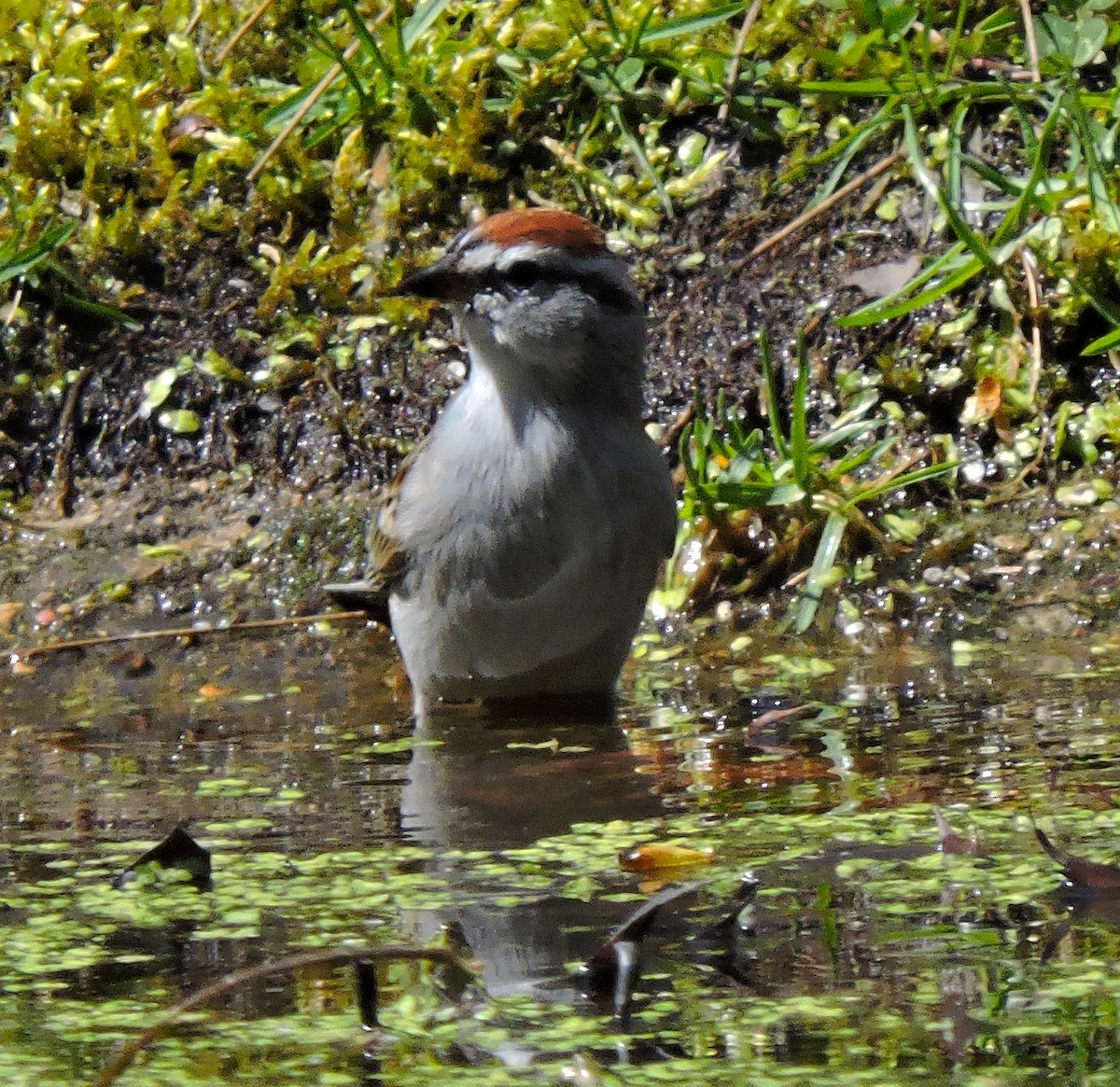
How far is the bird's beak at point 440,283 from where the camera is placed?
4.84 metres

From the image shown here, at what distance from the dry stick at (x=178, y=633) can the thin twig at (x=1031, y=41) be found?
2964 mm

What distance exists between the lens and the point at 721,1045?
8.00ft

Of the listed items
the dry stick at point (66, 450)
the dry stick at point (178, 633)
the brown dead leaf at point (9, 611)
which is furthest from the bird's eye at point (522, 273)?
the dry stick at point (66, 450)

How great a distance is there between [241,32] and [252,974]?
569 cm

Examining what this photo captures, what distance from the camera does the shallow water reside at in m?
2.49

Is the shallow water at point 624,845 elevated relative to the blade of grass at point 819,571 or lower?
lower

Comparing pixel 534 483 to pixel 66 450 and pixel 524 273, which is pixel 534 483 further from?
pixel 66 450

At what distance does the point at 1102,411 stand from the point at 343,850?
3.26 meters

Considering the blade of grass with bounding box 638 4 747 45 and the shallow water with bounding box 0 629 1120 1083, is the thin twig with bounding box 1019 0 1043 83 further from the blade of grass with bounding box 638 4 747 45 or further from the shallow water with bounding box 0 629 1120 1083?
the shallow water with bounding box 0 629 1120 1083

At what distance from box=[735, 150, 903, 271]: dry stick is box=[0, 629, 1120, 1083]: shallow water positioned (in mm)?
1694

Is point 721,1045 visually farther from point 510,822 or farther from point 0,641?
point 0,641

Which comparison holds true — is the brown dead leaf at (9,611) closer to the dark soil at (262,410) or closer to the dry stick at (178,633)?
the dark soil at (262,410)

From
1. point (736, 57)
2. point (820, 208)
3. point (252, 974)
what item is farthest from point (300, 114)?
point (252, 974)

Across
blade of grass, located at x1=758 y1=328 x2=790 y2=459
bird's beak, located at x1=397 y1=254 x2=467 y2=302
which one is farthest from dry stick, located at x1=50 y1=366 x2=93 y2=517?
blade of grass, located at x1=758 y1=328 x2=790 y2=459
